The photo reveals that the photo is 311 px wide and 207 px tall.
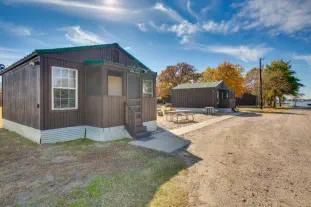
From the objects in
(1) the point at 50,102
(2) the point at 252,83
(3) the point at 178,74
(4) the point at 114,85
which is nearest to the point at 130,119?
(4) the point at 114,85

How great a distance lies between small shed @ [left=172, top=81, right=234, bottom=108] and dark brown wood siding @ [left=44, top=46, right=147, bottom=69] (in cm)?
1254

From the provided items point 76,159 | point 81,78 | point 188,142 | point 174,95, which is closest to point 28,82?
point 81,78

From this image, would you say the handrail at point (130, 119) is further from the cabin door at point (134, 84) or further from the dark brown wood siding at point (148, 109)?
the cabin door at point (134, 84)

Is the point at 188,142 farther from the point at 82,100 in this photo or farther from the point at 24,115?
the point at 24,115

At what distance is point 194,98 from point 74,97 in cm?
1606


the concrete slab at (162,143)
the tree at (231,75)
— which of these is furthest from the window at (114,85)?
the tree at (231,75)

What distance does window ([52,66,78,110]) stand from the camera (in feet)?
19.7

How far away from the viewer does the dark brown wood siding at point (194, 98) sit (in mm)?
18656

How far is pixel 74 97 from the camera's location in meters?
6.56

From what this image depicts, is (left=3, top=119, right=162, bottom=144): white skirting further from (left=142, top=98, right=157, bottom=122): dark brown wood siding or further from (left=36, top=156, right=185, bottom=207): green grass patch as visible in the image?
(left=36, top=156, right=185, bottom=207): green grass patch

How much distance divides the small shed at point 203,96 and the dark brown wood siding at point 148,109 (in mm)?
12201

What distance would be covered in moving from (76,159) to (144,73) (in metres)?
Answer: 5.23

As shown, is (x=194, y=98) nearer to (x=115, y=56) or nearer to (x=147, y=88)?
(x=147, y=88)

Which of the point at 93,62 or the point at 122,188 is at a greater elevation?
the point at 93,62
